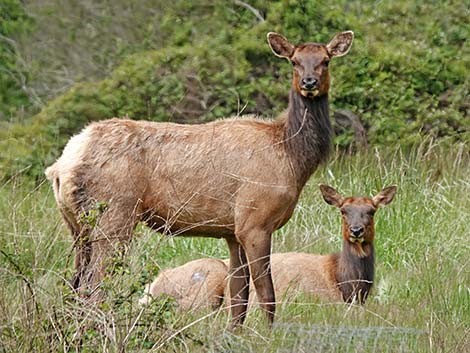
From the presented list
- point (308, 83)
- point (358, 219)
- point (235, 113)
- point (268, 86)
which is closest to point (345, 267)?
point (358, 219)

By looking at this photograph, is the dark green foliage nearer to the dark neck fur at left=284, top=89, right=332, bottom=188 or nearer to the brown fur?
the brown fur

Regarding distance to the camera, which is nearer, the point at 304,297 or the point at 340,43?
the point at 340,43

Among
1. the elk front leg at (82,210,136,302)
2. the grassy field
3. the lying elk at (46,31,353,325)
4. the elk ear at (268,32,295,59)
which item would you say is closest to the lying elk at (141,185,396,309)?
the grassy field

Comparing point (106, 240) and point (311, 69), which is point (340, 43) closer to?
point (311, 69)

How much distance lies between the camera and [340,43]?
10102 mm

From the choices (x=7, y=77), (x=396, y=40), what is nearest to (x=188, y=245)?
(x=396, y=40)

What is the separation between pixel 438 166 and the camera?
46.7 ft

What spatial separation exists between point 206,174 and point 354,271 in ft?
6.80

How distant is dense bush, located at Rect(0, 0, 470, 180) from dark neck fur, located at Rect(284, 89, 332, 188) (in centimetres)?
570

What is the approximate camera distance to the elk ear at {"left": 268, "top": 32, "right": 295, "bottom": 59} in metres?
10.0

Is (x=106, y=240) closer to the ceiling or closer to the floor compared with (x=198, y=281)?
closer to the ceiling

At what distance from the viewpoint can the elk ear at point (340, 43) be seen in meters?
10.0

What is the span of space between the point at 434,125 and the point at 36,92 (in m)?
8.52

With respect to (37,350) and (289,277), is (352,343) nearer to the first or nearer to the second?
(37,350)
